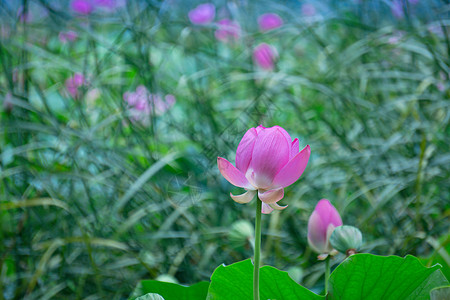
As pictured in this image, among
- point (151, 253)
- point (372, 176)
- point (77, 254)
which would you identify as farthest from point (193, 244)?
point (372, 176)

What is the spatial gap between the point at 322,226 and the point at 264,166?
0.34 ft

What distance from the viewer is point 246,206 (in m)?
0.66

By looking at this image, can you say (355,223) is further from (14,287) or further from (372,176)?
(14,287)

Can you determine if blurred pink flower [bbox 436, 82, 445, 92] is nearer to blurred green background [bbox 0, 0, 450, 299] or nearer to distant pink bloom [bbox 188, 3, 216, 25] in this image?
blurred green background [bbox 0, 0, 450, 299]

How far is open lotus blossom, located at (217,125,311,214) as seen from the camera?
0.26 metres

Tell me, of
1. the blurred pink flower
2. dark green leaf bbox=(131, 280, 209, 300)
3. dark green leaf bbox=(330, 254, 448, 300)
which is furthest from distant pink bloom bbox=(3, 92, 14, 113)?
the blurred pink flower

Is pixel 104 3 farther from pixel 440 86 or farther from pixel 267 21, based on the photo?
pixel 440 86

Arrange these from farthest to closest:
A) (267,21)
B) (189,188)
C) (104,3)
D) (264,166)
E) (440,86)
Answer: (267,21)
(104,3)
(440,86)
(189,188)
(264,166)

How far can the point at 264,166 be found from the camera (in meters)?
0.26

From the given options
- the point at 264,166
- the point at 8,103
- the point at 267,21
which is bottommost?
the point at 267,21

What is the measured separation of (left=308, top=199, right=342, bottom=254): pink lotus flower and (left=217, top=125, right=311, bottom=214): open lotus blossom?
0.27ft

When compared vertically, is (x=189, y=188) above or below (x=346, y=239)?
below

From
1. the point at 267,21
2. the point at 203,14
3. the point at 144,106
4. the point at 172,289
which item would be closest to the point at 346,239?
the point at 172,289

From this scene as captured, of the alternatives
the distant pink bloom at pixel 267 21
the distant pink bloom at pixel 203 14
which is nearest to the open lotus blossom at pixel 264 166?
the distant pink bloom at pixel 203 14
